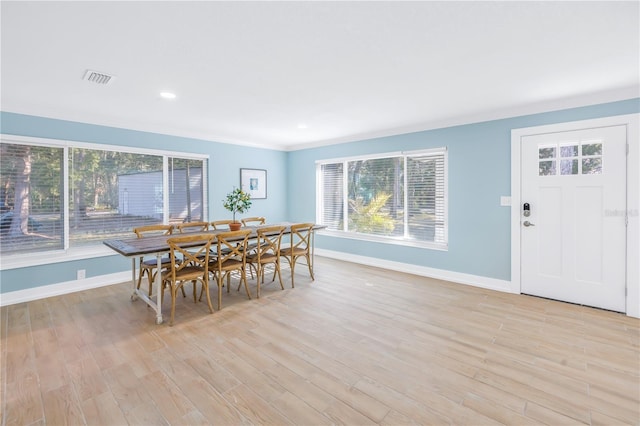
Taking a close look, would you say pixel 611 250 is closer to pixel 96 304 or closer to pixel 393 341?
pixel 393 341

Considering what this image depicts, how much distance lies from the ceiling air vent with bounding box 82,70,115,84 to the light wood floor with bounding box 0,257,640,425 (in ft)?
7.65

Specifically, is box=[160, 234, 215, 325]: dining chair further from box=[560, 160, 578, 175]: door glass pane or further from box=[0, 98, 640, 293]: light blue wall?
box=[560, 160, 578, 175]: door glass pane

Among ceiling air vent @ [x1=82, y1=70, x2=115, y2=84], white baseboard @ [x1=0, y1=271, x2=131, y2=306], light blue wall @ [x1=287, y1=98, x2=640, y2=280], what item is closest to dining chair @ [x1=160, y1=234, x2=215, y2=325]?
white baseboard @ [x1=0, y1=271, x2=131, y2=306]

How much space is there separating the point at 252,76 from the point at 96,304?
10.2ft

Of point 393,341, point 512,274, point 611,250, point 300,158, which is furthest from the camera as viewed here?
point 300,158

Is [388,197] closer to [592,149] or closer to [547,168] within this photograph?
[547,168]

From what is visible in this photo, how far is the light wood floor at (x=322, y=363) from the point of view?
1.79 metres

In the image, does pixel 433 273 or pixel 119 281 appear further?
pixel 433 273

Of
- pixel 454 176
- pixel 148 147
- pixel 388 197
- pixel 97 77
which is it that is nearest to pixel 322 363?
pixel 97 77

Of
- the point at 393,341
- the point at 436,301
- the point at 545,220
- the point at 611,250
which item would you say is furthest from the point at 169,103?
the point at 611,250

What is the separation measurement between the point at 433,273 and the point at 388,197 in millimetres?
1446

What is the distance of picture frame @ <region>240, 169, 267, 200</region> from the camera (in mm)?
5848

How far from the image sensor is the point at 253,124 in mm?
4574

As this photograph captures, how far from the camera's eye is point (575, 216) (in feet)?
11.3
